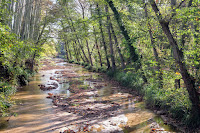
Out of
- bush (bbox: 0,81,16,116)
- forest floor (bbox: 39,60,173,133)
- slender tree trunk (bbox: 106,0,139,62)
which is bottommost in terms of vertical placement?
forest floor (bbox: 39,60,173,133)

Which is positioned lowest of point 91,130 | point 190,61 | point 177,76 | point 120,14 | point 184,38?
point 91,130

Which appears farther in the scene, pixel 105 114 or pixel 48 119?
pixel 105 114

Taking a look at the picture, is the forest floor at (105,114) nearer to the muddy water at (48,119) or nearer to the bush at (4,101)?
the muddy water at (48,119)

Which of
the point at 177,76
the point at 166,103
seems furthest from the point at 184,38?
the point at 166,103

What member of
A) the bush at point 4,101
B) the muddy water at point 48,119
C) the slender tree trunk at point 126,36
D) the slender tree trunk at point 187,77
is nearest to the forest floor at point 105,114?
the muddy water at point 48,119

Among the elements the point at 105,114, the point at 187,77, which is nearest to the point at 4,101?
the point at 105,114

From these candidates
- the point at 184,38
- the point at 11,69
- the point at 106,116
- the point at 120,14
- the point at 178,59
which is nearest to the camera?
the point at 178,59

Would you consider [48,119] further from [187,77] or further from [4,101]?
[187,77]

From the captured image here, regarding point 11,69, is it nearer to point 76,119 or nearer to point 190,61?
point 76,119

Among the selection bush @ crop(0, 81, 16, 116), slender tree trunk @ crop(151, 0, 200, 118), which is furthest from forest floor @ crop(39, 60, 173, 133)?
bush @ crop(0, 81, 16, 116)

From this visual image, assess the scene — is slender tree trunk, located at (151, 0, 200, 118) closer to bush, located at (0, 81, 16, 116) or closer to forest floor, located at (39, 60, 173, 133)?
forest floor, located at (39, 60, 173, 133)

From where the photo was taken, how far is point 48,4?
20.5 metres

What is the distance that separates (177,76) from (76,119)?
444cm

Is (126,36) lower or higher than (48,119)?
higher
